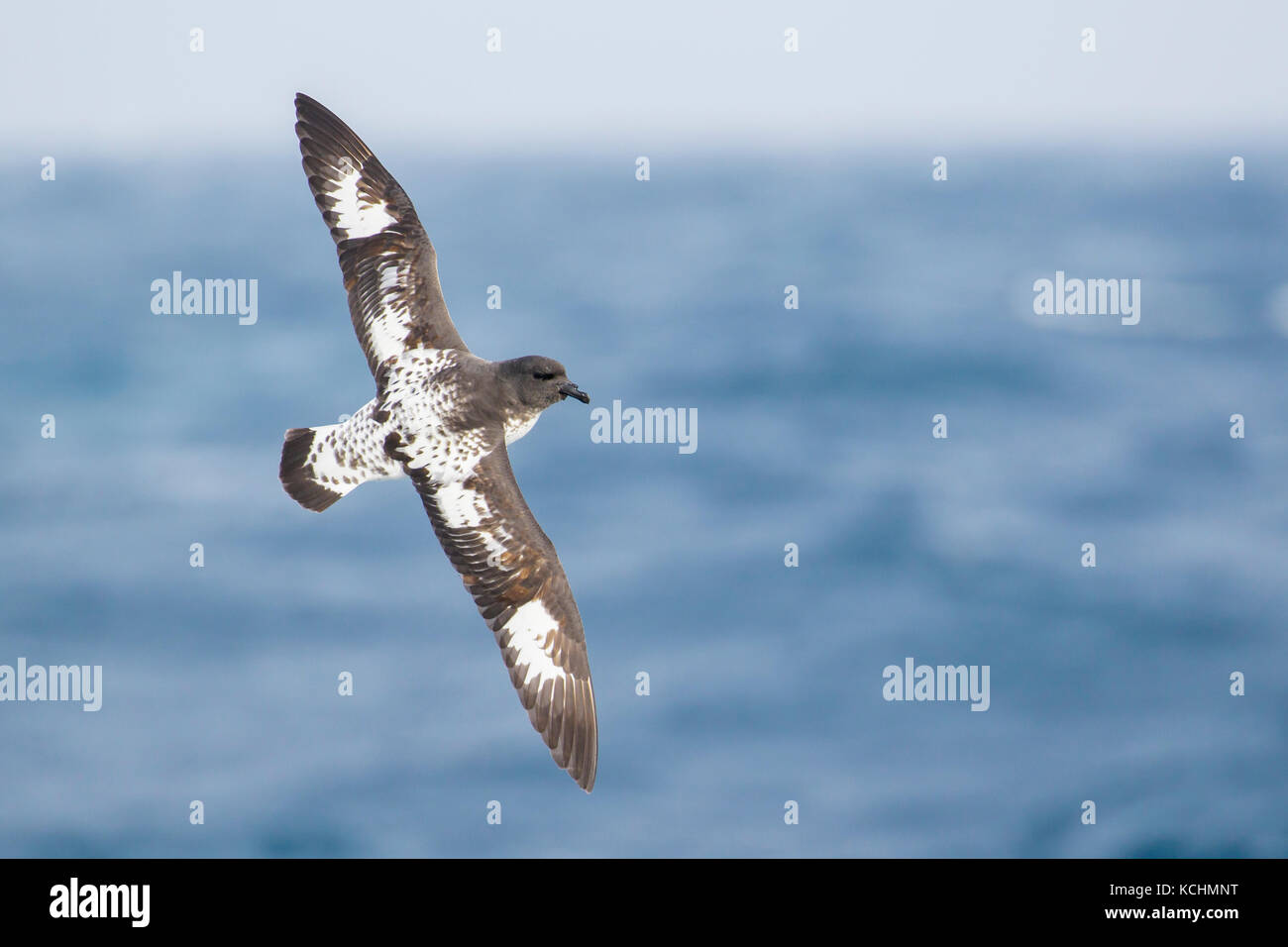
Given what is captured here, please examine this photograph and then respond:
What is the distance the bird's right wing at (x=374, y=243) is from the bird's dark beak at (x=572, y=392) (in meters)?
0.92

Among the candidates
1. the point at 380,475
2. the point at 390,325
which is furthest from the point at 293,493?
the point at 390,325

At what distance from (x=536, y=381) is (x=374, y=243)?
1.67 meters

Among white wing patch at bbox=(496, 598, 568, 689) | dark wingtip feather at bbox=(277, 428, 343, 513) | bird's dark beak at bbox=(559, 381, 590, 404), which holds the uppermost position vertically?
bird's dark beak at bbox=(559, 381, 590, 404)

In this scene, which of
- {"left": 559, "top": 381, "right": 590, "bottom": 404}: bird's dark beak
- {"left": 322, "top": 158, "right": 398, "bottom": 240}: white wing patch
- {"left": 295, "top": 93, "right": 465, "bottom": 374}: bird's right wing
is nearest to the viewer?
{"left": 559, "top": 381, "right": 590, "bottom": 404}: bird's dark beak

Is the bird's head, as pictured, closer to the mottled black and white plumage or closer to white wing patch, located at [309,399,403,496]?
the mottled black and white plumage

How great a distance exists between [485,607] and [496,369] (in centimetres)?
151

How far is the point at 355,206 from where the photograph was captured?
10766mm

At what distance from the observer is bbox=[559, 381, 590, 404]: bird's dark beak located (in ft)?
32.5

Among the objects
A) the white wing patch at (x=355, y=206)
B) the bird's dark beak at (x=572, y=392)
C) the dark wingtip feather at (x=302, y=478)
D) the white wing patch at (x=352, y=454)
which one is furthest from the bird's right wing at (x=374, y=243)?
the bird's dark beak at (x=572, y=392)

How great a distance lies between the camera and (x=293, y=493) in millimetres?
10531

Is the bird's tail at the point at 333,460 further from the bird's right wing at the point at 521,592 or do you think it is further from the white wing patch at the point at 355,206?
the white wing patch at the point at 355,206

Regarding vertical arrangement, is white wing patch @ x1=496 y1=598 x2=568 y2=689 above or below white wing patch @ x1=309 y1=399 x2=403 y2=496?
below

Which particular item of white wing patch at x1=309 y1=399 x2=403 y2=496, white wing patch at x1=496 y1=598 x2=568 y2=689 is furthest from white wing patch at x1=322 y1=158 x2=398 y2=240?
white wing patch at x1=496 y1=598 x2=568 y2=689

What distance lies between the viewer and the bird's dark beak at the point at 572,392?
9.90 metres
